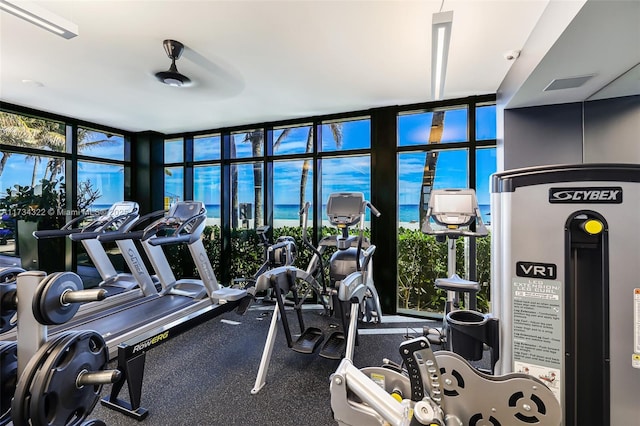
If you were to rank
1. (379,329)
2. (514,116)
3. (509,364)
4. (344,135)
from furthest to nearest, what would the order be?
(344,135)
(379,329)
(514,116)
(509,364)

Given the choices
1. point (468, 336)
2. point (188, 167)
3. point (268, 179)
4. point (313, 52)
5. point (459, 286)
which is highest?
point (313, 52)

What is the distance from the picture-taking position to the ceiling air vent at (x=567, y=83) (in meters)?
2.47

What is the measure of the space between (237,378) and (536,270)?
2480mm

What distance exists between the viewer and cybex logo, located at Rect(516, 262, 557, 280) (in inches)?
53.3

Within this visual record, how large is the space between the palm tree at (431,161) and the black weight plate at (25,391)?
156 inches

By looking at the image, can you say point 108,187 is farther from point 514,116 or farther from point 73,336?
point 514,116

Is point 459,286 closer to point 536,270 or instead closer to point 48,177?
point 536,270

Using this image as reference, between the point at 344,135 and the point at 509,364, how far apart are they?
3.78 meters

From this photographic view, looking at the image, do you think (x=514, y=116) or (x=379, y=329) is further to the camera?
(x=379, y=329)

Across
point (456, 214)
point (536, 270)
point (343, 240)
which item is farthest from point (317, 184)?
point (536, 270)

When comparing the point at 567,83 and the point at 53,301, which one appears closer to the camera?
the point at 53,301

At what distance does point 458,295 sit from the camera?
2482 millimetres

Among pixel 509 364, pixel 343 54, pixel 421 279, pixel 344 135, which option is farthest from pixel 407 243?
pixel 509 364

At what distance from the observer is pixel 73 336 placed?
139cm
